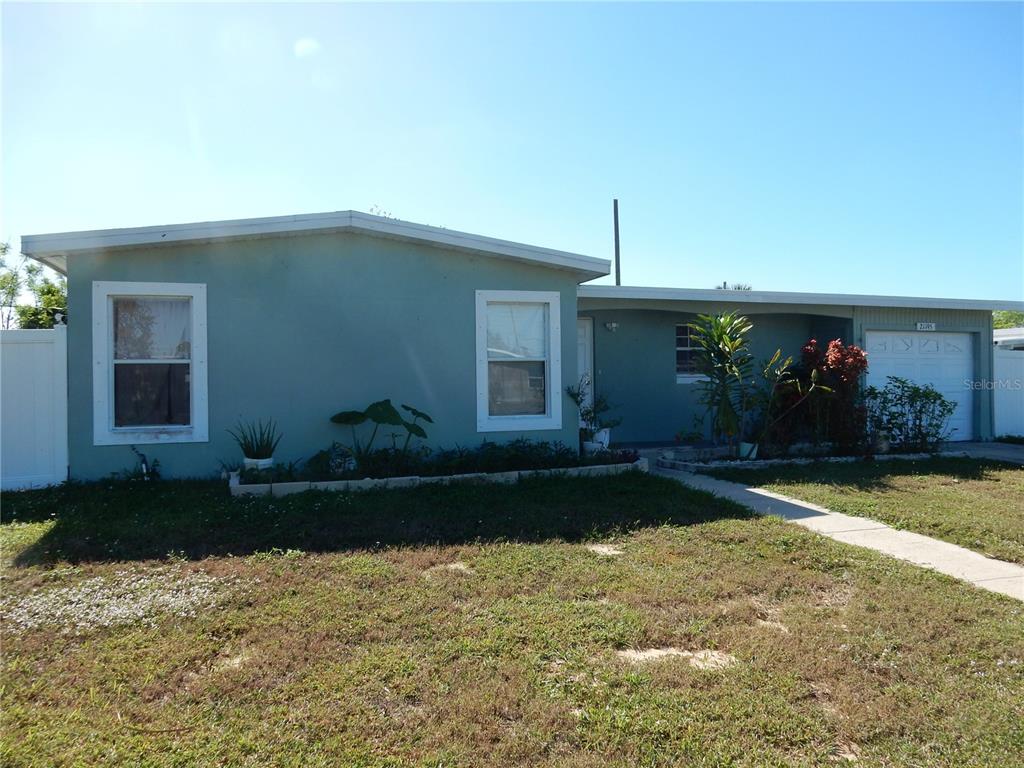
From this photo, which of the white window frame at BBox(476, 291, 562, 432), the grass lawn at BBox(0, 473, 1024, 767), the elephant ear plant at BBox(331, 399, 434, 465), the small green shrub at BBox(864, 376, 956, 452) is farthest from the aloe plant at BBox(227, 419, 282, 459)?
the small green shrub at BBox(864, 376, 956, 452)

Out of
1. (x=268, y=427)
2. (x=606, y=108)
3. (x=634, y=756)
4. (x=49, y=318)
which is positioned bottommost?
(x=634, y=756)

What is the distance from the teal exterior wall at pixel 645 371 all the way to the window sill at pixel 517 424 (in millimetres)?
3147

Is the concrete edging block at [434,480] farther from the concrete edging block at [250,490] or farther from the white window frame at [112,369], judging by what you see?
the white window frame at [112,369]

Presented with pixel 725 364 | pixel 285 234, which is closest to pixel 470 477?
pixel 285 234

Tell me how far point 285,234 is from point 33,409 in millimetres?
3447

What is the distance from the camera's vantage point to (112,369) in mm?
7312

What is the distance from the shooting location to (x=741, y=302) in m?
11.4

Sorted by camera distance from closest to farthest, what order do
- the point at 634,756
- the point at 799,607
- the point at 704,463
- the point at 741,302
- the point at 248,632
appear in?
the point at 634,756, the point at 248,632, the point at 799,607, the point at 704,463, the point at 741,302

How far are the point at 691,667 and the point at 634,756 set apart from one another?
81 cm

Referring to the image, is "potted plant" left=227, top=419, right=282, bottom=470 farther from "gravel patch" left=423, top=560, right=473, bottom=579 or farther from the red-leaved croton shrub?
the red-leaved croton shrub

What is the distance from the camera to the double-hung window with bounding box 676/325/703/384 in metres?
12.3

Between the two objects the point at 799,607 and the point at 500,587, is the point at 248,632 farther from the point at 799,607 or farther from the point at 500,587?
the point at 799,607

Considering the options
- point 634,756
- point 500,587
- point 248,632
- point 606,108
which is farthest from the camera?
point 606,108

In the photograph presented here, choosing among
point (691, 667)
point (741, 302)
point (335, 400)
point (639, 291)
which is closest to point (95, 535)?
point (335, 400)
